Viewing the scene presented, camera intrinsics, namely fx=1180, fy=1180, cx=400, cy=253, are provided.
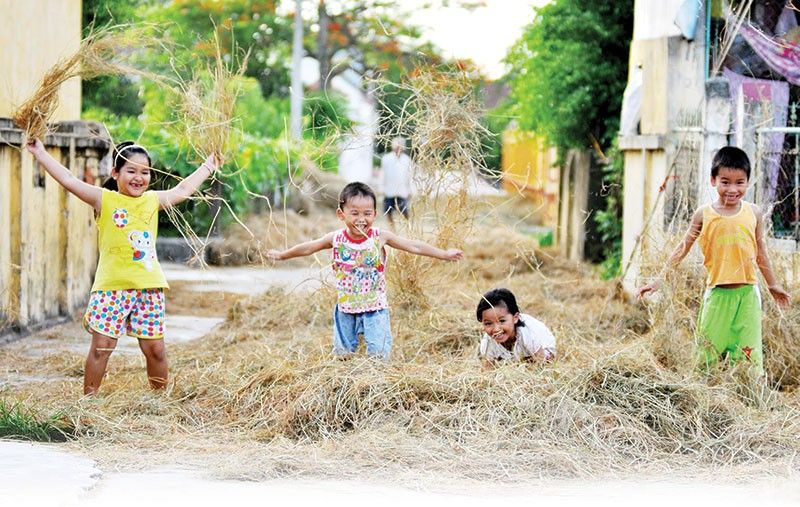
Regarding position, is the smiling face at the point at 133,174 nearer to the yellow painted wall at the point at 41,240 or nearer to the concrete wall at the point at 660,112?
the yellow painted wall at the point at 41,240

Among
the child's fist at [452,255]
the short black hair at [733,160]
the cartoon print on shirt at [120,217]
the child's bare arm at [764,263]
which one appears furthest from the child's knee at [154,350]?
the child's bare arm at [764,263]

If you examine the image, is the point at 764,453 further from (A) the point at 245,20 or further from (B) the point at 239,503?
(A) the point at 245,20

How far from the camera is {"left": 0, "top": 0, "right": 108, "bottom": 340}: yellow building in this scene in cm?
843

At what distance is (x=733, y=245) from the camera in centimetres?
641

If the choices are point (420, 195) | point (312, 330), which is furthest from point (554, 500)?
point (312, 330)

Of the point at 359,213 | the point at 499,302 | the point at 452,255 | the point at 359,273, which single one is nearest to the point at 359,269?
A: the point at 359,273

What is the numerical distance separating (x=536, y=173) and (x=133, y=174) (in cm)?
566

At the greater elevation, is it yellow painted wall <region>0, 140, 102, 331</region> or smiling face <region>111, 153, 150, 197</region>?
smiling face <region>111, 153, 150, 197</region>

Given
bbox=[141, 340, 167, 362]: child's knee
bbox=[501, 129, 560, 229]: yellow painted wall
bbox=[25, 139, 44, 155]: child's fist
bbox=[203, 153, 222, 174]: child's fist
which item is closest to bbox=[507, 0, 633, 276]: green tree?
bbox=[501, 129, 560, 229]: yellow painted wall

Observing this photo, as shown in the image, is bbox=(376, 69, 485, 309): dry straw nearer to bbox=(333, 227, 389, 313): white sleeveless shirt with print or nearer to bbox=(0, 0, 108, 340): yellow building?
bbox=(333, 227, 389, 313): white sleeveless shirt with print

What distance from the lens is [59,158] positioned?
9.66 metres

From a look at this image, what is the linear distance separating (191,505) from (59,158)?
601 cm

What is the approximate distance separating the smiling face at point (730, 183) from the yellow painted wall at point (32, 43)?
4425mm

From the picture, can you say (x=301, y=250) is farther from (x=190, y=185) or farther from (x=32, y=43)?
(x=32, y=43)
